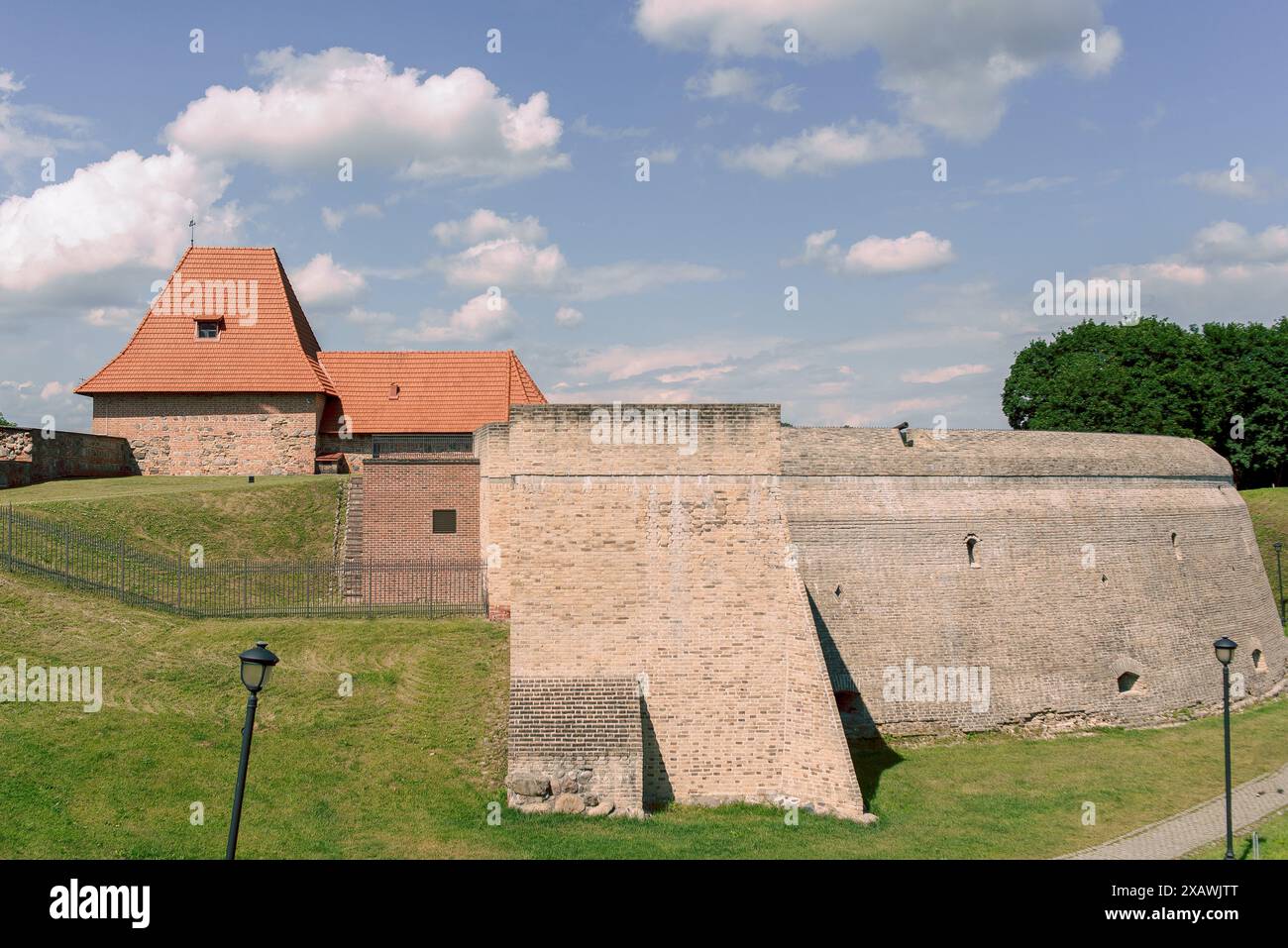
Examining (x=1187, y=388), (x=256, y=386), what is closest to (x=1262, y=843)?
(x=256, y=386)

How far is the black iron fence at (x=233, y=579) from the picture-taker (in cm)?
1738

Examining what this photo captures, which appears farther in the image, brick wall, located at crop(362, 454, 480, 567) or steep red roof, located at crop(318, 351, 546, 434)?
steep red roof, located at crop(318, 351, 546, 434)

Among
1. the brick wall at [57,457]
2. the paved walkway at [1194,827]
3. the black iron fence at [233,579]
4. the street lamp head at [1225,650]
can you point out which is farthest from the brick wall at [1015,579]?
the brick wall at [57,457]

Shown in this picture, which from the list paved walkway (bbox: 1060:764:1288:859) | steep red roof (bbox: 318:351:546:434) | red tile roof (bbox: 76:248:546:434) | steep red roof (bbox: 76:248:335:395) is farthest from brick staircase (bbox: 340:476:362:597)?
paved walkway (bbox: 1060:764:1288:859)

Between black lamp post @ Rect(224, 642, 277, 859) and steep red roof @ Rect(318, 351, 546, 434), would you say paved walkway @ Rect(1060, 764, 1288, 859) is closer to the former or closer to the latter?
black lamp post @ Rect(224, 642, 277, 859)

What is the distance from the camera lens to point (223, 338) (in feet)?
100

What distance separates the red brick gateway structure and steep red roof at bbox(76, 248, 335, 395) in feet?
33.9

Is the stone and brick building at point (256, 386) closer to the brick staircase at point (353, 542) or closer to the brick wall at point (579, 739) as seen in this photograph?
the brick staircase at point (353, 542)

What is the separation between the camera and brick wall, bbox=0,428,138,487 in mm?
23891

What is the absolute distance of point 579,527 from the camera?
1366 cm

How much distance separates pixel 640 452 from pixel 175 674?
894 centimetres

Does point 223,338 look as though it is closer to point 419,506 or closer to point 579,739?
point 419,506
